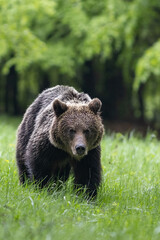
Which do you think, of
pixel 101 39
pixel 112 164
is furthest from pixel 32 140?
pixel 101 39

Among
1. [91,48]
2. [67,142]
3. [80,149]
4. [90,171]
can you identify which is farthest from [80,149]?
[91,48]

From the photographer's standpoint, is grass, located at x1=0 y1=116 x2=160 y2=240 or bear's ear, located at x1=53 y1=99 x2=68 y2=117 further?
bear's ear, located at x1=53 y1=99 x2=68 y2=117

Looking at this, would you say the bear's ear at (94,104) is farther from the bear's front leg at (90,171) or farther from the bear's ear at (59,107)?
the bear's front leg at (90,171)

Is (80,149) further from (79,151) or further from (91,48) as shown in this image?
(91,48)

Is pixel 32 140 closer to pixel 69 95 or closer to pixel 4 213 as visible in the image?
pixel 69 95

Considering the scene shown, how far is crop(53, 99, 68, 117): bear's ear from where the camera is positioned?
5.07 metres

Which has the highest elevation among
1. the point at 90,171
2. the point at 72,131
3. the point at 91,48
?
the point at 91,48

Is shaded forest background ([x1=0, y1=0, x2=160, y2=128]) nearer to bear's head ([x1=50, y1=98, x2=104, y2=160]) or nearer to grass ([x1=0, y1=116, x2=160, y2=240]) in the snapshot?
grass ([x1=0, y1=116, x2=160, y2=240])

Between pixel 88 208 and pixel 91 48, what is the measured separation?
879 centimetres

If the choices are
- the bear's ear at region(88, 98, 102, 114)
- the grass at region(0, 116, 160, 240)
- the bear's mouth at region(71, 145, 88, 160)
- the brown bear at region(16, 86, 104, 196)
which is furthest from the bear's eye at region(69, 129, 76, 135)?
the grass at region(0, 116, 160, 240)

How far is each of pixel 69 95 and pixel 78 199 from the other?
1423 millimetres

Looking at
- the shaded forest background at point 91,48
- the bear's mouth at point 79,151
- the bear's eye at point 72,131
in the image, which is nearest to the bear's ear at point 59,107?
the bear's eye at point 72,131

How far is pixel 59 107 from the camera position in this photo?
5125 millimetres

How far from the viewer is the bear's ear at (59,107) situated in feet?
16.7
